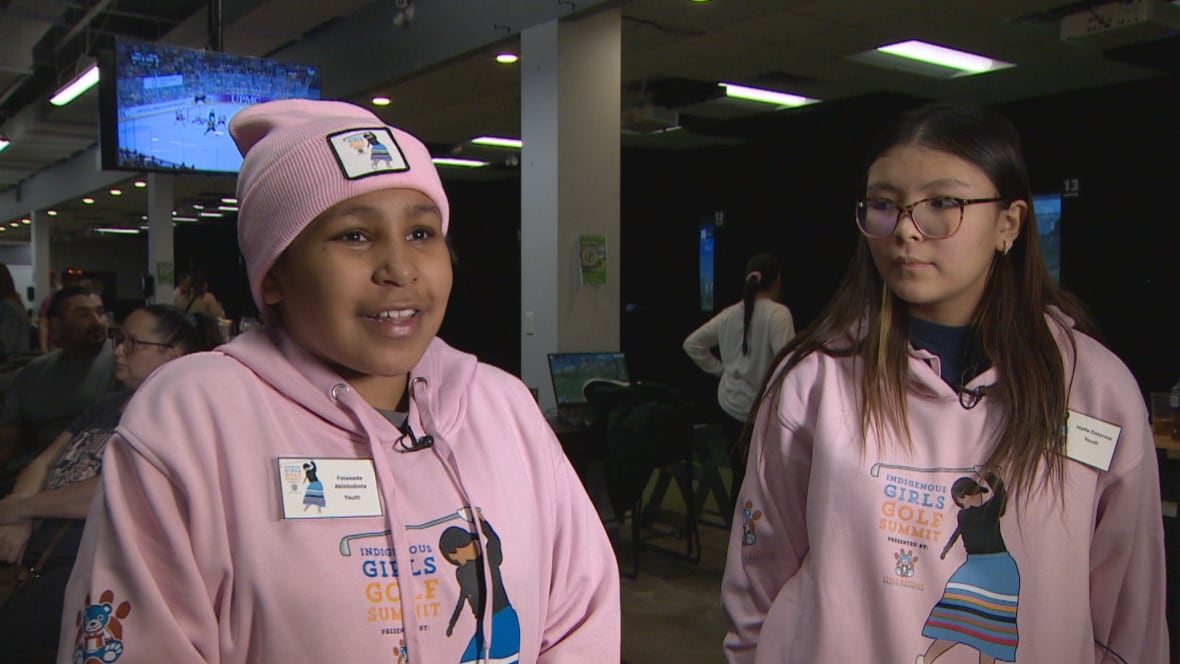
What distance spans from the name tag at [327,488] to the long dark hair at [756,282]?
424 cm

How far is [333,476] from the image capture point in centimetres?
96

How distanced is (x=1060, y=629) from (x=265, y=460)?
111cm

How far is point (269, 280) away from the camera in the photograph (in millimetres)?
1027

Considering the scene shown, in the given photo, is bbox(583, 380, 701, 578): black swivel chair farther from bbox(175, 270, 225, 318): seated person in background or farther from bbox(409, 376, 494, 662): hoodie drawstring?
bbox(175, 270, 225, 318): seated person in background

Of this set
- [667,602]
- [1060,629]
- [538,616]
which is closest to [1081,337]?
[1060,629]

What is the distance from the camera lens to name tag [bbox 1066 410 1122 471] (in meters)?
1.31

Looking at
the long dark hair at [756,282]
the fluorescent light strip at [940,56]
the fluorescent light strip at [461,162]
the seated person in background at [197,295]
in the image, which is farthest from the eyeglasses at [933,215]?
the fluorescent light strip at [461,162]

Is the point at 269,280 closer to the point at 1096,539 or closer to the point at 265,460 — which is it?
the point at 265,460

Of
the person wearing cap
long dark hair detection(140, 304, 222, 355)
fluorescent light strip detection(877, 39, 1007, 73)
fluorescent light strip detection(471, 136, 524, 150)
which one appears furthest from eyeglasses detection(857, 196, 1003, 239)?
fluorescent light strip detection(471, 136, 524, 150)

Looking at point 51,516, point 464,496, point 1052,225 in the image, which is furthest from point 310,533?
point 1052,225

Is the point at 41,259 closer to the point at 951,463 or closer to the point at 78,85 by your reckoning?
the point at 78,85

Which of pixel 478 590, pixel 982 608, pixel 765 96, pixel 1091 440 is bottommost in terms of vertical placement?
pixel 982 608

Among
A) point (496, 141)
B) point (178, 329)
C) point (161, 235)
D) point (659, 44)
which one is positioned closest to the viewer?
point (178, 329)

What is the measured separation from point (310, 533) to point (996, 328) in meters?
1.07
